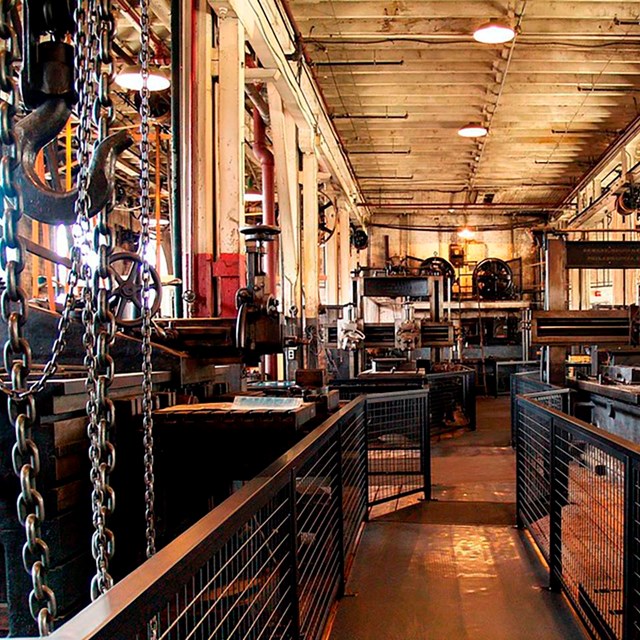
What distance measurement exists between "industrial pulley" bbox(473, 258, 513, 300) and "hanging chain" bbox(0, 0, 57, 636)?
1426cm

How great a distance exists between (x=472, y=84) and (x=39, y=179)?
23.4 ft

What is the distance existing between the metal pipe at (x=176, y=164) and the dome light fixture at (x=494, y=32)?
2.46 metres

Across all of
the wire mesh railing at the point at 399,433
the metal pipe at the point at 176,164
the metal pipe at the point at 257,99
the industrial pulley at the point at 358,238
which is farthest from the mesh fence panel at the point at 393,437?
the industrial pulley at the point at 358,238

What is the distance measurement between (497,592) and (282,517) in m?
1.66

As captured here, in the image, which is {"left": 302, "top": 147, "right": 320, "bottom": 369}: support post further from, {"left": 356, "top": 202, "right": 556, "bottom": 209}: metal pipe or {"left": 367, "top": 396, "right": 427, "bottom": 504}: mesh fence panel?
{"left": 356, "top": 202, "right": 556, "bottom": 209}: metal pipe

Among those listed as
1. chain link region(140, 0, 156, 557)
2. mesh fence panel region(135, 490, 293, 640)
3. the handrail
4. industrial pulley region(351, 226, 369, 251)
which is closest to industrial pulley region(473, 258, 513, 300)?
industrial pulley region(351, 226, 369, 251)

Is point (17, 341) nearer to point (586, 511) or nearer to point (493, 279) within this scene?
point (586, 511)

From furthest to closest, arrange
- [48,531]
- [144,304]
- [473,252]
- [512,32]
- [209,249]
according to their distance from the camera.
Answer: [473,252]
[512,32]
[209,249]
[48,531]
[144,304]

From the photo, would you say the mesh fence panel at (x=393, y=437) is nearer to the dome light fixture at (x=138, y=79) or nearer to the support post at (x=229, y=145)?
the support post at (x=229, y=145)

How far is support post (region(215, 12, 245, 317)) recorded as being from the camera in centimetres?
425

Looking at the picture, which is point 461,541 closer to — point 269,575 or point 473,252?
point 269,575

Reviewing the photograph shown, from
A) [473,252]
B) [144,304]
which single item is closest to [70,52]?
[144,304]

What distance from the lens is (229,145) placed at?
430cm

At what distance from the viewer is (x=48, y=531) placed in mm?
2107
